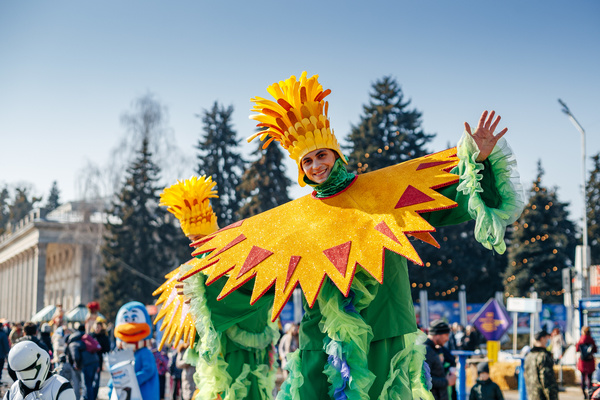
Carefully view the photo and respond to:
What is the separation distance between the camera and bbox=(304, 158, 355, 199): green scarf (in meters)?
4.13

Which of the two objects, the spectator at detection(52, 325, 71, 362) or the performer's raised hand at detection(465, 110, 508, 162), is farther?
the spectator at detection(52, 325, 71, 362)

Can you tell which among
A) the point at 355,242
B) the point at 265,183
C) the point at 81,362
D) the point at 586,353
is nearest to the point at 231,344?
the point at 355,242

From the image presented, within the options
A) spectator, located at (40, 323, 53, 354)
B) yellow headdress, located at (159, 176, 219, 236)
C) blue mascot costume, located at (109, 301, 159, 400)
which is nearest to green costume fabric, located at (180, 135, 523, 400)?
yellow headdress, located at (159, 176, 219, 236)

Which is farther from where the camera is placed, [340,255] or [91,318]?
[91,318]

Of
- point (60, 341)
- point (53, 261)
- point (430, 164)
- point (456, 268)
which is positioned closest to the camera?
point (430, 164)

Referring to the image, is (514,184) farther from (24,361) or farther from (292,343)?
(292,343)

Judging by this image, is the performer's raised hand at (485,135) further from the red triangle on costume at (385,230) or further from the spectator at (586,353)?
the spectator at (586,353)

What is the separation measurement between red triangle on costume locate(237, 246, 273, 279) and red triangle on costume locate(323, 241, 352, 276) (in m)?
0.40

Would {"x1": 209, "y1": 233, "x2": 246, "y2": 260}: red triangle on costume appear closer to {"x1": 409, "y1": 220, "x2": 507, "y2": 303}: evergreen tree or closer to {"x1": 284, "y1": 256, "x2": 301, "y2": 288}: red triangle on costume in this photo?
{"x1": 284, "y1": 256, "x2": 301, "y2": 288}: red triangle on costume

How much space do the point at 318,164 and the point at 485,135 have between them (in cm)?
101

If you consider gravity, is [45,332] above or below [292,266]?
below

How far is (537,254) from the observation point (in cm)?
3681

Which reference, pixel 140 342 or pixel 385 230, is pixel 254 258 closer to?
pixel 385 230

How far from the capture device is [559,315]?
26.7m
